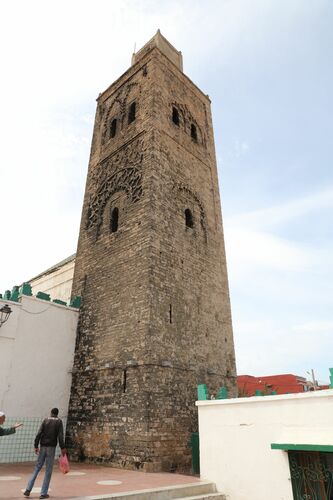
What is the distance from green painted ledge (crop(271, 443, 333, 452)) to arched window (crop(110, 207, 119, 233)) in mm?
8223

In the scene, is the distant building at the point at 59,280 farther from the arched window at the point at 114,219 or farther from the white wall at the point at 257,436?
the white wall at the point at 257,436

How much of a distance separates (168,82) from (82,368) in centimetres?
1157

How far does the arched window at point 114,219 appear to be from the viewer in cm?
1221

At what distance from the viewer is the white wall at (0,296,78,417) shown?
9.36 m

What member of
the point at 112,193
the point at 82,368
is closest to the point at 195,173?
the point at 112,193

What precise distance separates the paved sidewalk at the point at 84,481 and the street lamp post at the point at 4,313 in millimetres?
3487

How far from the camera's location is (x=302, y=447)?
5629mm

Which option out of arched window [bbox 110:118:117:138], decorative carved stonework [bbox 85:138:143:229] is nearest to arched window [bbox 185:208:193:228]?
decorative carved stonework [bbox 85:138:143:229]

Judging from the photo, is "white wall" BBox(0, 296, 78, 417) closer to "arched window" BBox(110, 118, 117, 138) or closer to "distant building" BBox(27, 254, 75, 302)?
"distant building" BBox(27, 254, 75, 302)

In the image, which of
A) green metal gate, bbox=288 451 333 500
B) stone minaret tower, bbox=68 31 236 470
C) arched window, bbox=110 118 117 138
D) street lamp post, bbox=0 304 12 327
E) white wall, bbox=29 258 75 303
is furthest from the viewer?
white wall, bbox=29 258 75 303

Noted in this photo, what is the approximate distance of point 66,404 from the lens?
10.5 meters

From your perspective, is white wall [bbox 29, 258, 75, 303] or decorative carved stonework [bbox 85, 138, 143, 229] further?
white wall [bbox 29, 258, 75, 303]

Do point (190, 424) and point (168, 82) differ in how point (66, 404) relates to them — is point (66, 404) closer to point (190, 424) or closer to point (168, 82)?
point (190, 424)

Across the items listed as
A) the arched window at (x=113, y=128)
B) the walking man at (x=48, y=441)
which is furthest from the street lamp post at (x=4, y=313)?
the arched window at (x=113, y=128)
